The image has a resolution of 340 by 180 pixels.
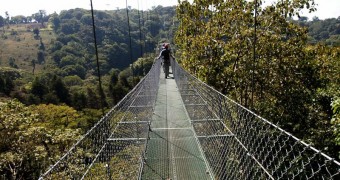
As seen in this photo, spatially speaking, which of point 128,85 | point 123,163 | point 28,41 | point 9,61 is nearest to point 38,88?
point 128,85

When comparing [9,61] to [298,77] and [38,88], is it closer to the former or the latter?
[38,88]

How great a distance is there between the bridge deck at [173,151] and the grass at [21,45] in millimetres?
57641

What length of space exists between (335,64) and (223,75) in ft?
17.1

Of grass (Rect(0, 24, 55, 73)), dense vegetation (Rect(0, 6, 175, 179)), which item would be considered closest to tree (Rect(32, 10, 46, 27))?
dense vegetation (Rect(0, 6, 175, 179))

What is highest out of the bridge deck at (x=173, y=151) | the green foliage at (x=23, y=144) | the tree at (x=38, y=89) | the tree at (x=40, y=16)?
the tree at (x=40, y=16)

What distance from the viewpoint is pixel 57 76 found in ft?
107

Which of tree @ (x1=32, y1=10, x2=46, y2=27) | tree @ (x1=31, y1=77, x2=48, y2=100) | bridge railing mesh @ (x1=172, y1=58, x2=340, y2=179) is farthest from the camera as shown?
tree @ (x1=32, y1=10, x2=46, y2=27)

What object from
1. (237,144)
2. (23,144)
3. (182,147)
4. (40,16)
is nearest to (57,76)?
(23,144)

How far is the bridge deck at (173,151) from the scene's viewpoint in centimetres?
241

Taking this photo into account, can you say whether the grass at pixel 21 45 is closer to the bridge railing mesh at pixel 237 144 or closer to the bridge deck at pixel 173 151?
the bridge deck at pixel 173 151

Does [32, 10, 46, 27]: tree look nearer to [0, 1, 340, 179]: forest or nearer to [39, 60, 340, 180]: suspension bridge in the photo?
[0, 1, 340, 179]: forest

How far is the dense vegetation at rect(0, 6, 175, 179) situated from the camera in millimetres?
11008

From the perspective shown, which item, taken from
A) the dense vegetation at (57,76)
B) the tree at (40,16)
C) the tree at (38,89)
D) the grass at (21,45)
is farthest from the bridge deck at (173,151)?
the tree at (40,16)

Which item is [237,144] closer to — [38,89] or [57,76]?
[38,89]
